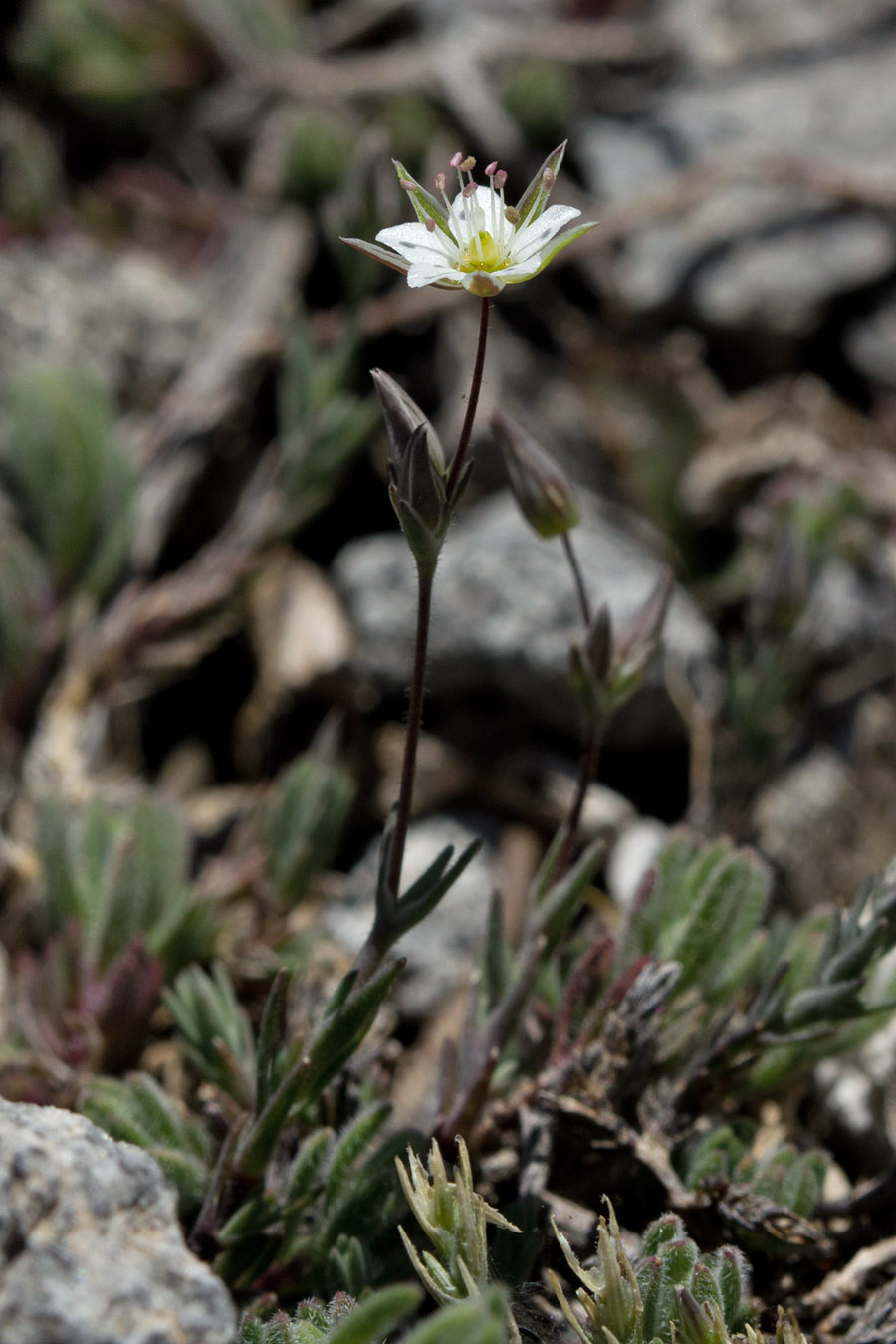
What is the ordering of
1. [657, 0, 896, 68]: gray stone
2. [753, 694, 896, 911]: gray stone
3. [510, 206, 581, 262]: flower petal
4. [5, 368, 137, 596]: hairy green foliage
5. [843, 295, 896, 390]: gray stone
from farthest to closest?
[657, 0, 896, 68]: gray stone < [843, 295, 896, 390]: gray stone < [5, 368, 137, 596]: hairy green foliage < [753, 694, 896, 911]: gray stone < [510, 206, 581, 262]: flower petal

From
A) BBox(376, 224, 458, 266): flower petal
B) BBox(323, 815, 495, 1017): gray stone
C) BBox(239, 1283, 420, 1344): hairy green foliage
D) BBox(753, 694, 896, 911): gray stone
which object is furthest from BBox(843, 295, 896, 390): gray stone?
BBox(239, 1283, 420, 1344): hairy green foliage

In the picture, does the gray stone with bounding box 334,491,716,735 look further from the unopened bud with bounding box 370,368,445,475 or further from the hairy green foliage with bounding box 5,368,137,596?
the unopened bud with bounding box 370,368,445,475

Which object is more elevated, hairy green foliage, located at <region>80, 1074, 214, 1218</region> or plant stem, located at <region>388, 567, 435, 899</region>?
plant stem, located at <region>388, 567, 435, 899</region>

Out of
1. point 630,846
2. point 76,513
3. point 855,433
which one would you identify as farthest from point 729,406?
point 76,513

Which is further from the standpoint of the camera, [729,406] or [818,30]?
[818,30]

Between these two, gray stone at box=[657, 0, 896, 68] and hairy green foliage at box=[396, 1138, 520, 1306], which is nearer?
hairy green foliage at box=[396, 1138, 520, 1306]

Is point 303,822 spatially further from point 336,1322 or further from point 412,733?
point 336,1322

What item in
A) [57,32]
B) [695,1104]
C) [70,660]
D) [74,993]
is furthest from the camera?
[57,32]

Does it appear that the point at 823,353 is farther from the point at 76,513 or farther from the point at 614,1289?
the point at 614,1289
